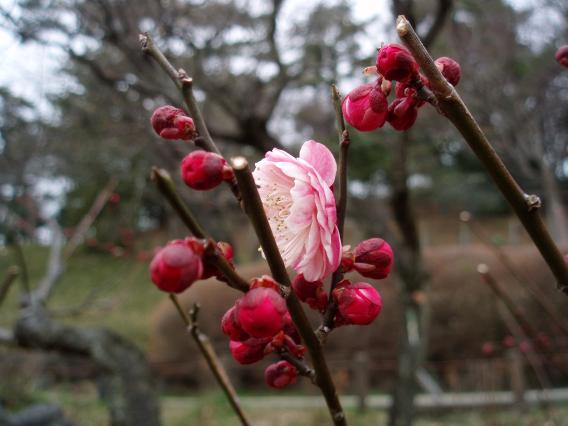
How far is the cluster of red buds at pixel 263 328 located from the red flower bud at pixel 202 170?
10 centimetres

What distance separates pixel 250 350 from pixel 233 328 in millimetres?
61

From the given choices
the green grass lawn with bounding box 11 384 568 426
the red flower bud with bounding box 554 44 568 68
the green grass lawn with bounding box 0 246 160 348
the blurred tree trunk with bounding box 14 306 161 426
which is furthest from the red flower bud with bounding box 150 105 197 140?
the green grass lawn with bounding box 0 246 160 348

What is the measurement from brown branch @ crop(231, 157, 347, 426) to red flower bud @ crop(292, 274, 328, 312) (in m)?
0.08

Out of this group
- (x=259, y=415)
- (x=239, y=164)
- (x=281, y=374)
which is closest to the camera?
(x=239, y=164)

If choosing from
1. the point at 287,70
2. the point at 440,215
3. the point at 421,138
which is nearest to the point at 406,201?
the point at 287,70

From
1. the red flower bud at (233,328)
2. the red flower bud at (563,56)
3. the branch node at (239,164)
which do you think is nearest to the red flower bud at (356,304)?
the red flower bud at (233,328)

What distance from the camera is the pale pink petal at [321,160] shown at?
62 cm

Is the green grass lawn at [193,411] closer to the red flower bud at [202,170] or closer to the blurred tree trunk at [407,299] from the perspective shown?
the blurred tree trunk at [407,299]

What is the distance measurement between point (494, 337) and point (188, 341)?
4485mm

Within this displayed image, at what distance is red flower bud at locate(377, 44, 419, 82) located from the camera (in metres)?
0.51

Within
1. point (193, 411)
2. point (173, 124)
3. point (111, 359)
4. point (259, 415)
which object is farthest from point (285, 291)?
point (193, 411)

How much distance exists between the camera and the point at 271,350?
24.2 inches

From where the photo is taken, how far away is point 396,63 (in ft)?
1.66

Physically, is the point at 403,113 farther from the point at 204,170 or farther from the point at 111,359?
the point at 111,359
